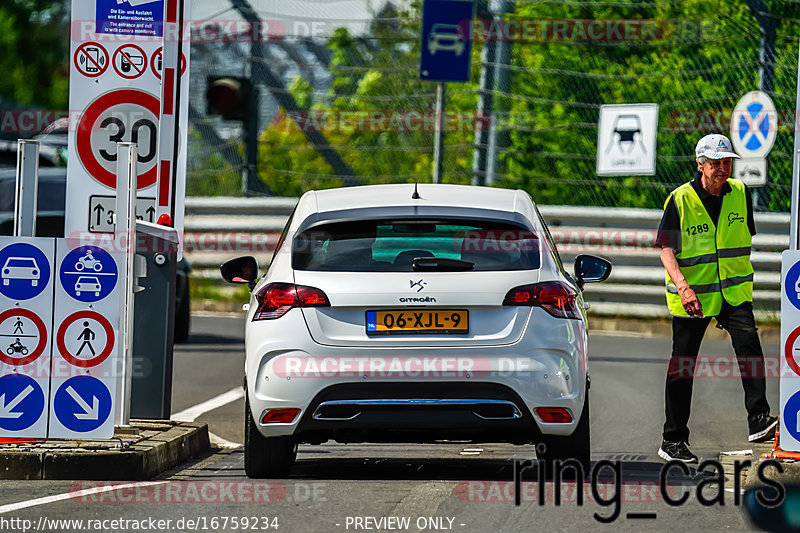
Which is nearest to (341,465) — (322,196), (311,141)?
(322,196)

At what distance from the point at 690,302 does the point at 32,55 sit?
175 feet

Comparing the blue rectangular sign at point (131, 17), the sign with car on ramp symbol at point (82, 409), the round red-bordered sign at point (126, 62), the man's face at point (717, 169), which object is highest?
the blue rectangular sign at point (131, 17)

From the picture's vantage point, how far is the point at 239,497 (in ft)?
25.0

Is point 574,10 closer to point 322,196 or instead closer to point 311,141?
point 311,141

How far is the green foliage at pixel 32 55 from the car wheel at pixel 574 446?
52.1 metres

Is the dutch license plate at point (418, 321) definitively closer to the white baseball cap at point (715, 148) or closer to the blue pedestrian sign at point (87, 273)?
the blue pedestrian sign at point (87, 273)

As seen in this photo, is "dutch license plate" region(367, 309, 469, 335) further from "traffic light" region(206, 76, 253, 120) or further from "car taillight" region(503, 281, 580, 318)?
"traffic light" region(206, 76, 253, 120)

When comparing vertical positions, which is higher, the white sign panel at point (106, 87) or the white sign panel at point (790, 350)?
the white sign panel at point (106, 87)

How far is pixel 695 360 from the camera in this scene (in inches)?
376

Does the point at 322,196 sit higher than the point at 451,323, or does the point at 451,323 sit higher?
the point at 322,196

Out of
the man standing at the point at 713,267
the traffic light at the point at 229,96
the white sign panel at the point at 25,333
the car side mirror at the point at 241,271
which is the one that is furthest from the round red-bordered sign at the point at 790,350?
the traffic light at the point at 229,96

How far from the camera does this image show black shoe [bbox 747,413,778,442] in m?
A: 9.53

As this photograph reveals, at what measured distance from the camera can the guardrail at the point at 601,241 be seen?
1900 cm

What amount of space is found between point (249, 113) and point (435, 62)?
237 centimetres
